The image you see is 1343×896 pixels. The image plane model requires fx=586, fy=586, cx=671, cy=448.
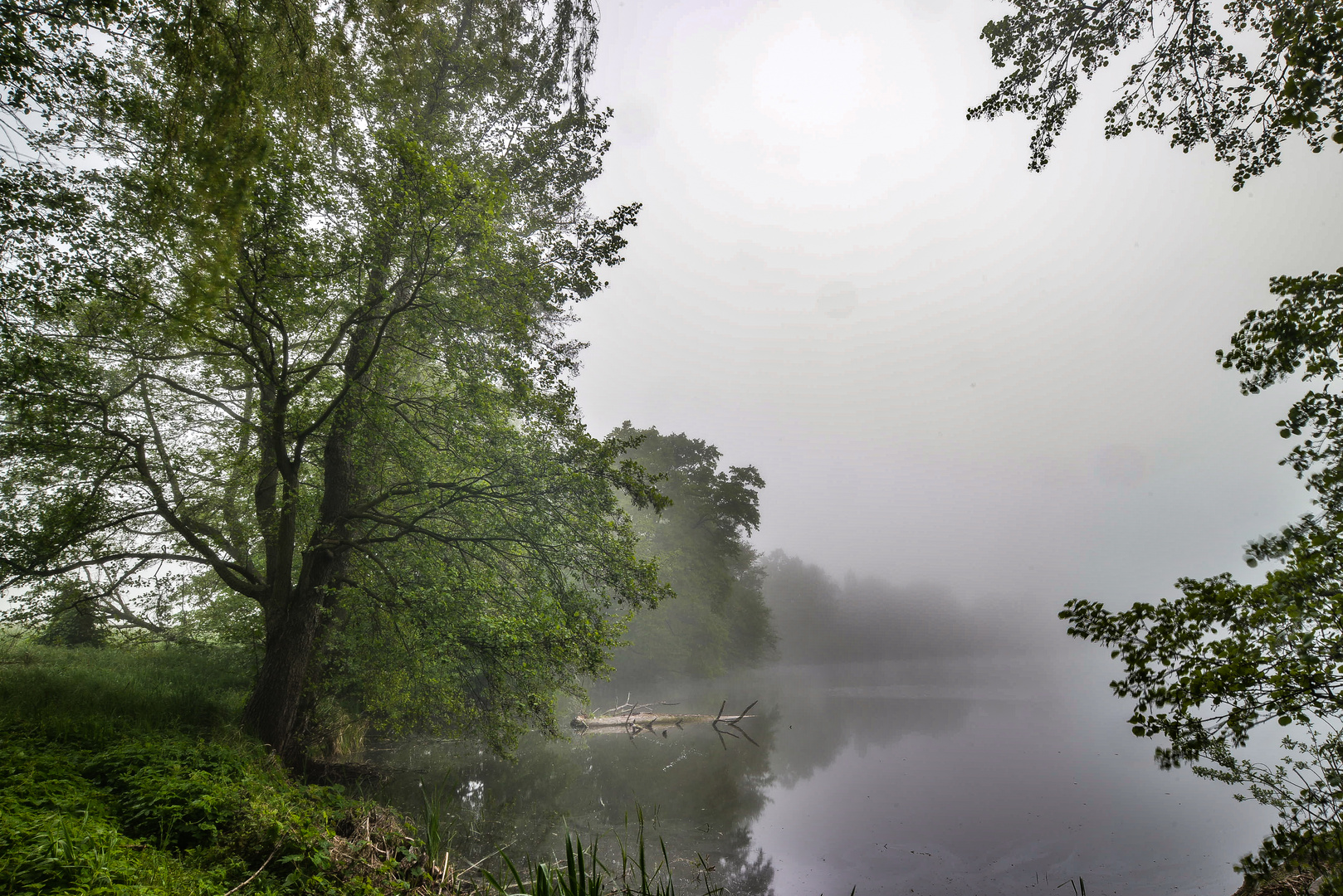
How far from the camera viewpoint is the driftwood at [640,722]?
20.0 m

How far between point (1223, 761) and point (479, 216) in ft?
33.3

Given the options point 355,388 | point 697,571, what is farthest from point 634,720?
point 355,388

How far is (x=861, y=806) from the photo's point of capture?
1312 centimetres

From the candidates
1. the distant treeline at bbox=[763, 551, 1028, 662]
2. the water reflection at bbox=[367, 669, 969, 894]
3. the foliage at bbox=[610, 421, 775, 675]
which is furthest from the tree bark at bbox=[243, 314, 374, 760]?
the distant treeline at bbox=[763, 551, 1028, 662]

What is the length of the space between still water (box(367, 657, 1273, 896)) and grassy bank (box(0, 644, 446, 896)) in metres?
0.88

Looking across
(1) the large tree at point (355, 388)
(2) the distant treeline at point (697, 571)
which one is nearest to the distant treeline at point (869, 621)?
(2) the distant treeline at point (697, 571)

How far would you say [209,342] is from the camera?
7.64m

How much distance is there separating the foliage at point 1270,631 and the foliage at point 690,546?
26587 mm

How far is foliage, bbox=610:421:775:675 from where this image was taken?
32062mm

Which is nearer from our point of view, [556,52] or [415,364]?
[556,52]

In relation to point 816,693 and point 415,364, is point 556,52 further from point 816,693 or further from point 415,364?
point 816,693

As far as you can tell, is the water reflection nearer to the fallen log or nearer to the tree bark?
the fallen log

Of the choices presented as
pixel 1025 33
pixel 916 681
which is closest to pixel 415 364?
pixel 1025 33

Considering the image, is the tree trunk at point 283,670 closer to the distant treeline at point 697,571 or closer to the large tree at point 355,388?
the large tree at point 355,388
